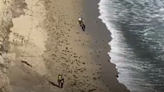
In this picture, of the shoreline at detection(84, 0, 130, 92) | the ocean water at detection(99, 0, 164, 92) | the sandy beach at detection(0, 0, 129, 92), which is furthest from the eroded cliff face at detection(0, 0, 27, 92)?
the ocean water at detection(99, 0, 164, 92)

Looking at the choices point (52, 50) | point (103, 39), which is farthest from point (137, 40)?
point (52, 50)

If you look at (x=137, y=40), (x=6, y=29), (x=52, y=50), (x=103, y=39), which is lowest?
(x=52, y=50)

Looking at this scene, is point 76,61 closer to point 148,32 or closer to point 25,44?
point 25,44

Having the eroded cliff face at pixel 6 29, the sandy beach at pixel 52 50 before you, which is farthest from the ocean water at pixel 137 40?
the eroded cliff face at pixel 6 29

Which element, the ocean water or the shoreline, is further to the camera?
the ocean water

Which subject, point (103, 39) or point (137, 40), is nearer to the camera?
point (103, 39)

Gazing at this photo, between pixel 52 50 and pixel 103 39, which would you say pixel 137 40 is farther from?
pixel 52 50

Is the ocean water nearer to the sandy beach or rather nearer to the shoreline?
the shoreline
